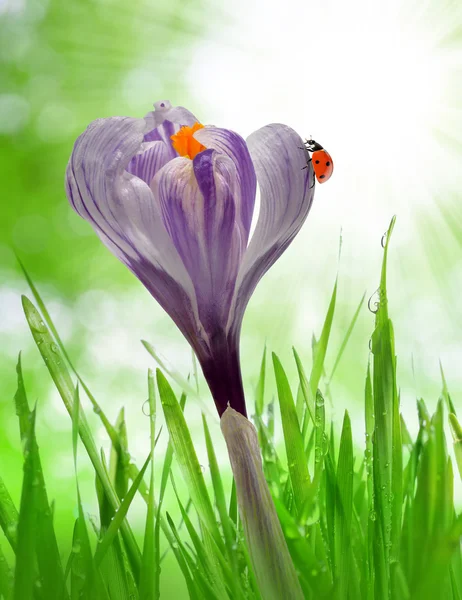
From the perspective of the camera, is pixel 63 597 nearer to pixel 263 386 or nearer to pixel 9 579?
pixel 9 579

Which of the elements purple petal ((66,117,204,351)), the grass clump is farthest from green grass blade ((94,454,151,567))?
purple petal ((66,117,204,351))

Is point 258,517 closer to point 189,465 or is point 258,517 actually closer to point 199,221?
point 189,465

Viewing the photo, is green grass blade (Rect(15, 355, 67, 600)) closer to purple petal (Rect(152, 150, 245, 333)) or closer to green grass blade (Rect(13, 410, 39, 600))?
green grass blade (Rect(13, 410, 39, 600))

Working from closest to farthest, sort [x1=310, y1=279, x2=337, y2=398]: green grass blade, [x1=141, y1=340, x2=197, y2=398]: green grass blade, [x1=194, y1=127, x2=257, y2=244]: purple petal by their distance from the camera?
[x1=141, y1=340, x2=197, y2=398]: green grass blade
[x1=194, y1=127, x2=257, y2=244]: purple petal
[x1=310, y1=279, x2=337, y2=398]: green grass blade

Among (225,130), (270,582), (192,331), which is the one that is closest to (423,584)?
(270,582)

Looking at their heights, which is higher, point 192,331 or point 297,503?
point 192,331

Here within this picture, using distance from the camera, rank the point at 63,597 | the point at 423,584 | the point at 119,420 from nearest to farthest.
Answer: the point at 423,584
the point at 63,597
the point at 119,420
